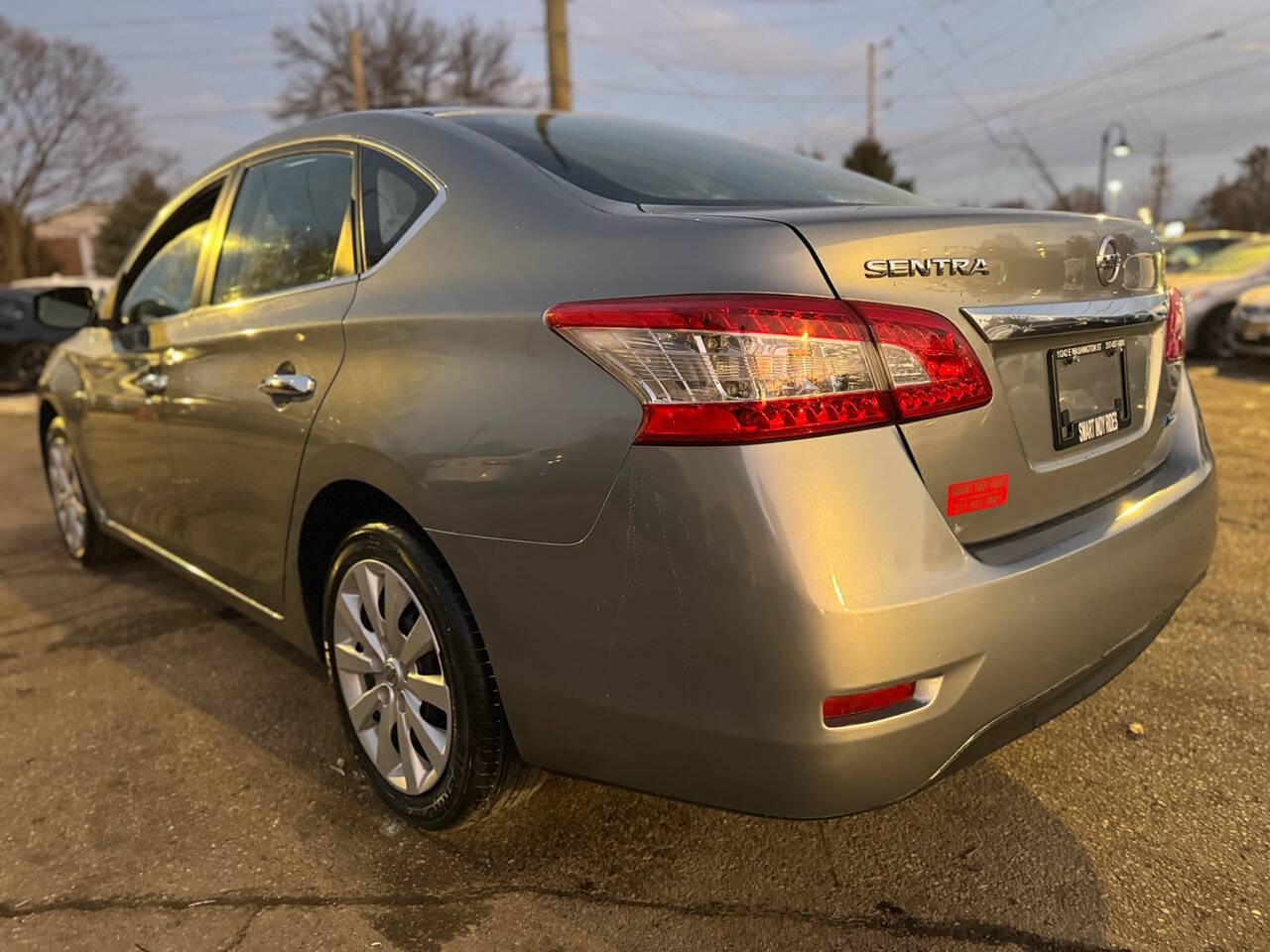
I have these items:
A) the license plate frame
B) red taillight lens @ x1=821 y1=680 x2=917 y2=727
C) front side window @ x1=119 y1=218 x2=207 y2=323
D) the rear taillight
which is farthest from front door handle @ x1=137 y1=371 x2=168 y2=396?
the license plate frame

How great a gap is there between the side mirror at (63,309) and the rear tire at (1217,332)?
11198mm

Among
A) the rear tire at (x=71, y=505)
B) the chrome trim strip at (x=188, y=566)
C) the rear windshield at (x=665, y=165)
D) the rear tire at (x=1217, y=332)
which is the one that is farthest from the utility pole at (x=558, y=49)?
the rear windshield at (x=665, y=165)

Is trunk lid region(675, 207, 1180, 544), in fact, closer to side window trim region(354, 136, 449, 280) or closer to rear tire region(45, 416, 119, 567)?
side window trim region(354, 136, 449, 280)

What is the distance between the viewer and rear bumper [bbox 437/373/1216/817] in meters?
1.55

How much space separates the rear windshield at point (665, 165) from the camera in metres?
2.21

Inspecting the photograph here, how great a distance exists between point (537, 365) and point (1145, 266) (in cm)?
141

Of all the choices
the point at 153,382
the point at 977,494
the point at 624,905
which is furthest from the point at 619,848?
the point at 153,382

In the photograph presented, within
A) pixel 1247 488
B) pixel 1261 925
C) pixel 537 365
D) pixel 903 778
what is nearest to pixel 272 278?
pixel 537 365

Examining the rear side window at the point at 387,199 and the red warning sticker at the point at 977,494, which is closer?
the red warning sticker at the point at 977,494

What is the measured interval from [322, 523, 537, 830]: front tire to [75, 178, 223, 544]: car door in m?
1.22

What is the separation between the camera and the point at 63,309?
4.29m

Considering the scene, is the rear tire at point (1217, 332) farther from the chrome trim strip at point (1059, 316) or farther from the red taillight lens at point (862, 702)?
the red taillight lens at point (862, 702)

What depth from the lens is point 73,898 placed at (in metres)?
2.10

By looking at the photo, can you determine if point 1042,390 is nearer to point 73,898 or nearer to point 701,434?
point 701,434
